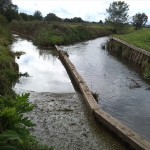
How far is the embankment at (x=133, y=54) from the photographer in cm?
1976

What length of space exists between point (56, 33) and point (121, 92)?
1074 inches

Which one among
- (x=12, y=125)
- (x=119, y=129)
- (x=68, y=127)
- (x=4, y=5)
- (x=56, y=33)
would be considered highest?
(x=4, y=5)

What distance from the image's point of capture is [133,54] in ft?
79.8

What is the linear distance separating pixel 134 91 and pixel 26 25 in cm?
4360

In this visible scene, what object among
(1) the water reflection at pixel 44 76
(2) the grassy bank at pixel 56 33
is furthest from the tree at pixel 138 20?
(1) the water reflection at pixel 44 76

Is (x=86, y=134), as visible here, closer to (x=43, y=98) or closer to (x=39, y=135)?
(x=39, y=135)

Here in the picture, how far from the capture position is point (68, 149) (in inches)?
306

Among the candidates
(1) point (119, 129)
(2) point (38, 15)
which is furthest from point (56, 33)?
(2) point (38, 15)

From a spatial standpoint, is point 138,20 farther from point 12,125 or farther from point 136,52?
point 12,125

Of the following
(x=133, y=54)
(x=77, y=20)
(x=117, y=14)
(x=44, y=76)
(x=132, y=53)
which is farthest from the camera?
(x=77, y=20)

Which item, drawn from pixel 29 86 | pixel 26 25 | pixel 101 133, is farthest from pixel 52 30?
pixel 101 133

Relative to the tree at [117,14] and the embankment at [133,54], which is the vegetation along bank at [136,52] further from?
the tree at [117,14]

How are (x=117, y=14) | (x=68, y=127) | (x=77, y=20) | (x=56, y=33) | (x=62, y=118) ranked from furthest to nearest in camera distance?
(x=77, y=20), (x=117, y=14), (x=56, y=33), (x=62, y=118), (x=68, y=127)

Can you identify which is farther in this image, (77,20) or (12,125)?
(77,20)
